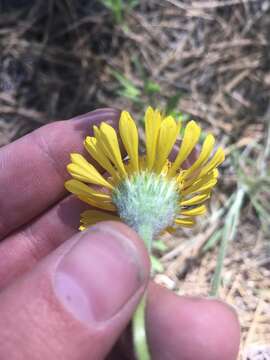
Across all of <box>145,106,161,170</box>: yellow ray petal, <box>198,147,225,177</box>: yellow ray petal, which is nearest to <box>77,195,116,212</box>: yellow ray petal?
<box>145,106,161,170</box>: yellow ray petal

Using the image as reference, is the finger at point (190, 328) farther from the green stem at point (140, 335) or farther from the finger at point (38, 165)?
the finger at point (38, 165)

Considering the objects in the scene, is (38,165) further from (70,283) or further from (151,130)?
(70,283)

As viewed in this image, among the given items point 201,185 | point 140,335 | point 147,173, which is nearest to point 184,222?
point 201,185

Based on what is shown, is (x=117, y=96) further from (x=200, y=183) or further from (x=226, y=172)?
(x=200, y=183)

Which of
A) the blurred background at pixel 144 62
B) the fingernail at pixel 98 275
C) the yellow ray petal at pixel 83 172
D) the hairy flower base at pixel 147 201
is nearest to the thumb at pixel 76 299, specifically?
the fingernail at pixel 98 275

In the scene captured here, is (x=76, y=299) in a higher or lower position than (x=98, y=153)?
lower

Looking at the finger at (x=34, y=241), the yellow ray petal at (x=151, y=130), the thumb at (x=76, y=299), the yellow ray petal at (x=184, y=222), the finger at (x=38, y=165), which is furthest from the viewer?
the finger at (x=34, y=241)

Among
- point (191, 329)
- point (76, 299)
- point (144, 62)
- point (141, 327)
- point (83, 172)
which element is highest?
point (144, 62)

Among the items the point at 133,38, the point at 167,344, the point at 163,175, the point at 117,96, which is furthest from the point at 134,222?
the point at 133,38
